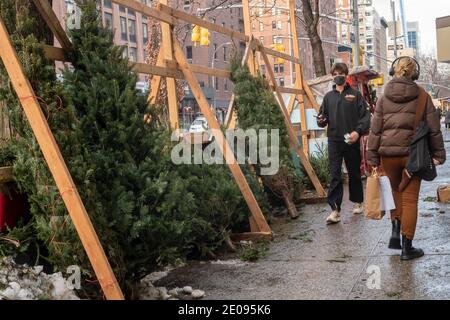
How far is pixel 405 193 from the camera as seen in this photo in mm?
5266

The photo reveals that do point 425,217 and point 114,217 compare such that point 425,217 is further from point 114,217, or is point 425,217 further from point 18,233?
point 18,233

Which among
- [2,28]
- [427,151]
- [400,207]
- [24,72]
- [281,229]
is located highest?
[2,28]

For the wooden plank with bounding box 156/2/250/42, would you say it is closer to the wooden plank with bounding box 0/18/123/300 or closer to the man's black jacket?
the man's black jacket

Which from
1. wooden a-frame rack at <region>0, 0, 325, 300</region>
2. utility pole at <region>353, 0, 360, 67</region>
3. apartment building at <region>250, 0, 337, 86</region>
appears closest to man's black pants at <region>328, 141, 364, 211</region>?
wooden a-frame rack at <region>0, 0, 325, 300</region>

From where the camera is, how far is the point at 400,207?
216 inches

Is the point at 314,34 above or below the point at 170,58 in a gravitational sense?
above

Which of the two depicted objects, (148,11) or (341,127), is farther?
(341,127)

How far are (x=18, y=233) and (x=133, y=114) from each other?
44.7 inches

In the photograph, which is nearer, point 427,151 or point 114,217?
point 114,217

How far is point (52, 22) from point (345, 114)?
4.06 metres

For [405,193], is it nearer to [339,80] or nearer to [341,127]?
[341,127]

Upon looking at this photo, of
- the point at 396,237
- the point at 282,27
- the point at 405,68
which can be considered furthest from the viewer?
the point at 282,27

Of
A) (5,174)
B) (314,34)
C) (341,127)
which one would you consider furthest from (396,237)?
(314,34)

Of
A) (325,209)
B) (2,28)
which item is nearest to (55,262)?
(2,28)
